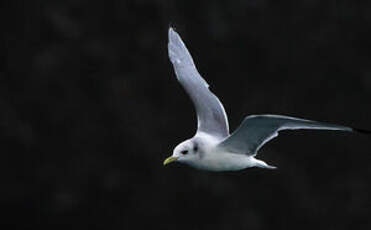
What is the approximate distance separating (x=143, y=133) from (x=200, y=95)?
1576 cm

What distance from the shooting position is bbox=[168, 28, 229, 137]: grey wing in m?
11.6

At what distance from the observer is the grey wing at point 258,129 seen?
9.59 m

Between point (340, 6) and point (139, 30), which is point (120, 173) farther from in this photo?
point (340, 6)

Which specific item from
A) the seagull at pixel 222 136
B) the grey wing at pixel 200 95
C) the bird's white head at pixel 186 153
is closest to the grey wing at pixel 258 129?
the seagull at pixel 222 136

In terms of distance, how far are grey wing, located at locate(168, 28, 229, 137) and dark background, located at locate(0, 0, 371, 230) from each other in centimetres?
1360

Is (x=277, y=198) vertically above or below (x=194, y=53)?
below

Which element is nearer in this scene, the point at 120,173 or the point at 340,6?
the point at 120,173

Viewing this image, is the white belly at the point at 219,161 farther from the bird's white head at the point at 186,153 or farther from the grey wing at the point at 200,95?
the grey wing at the point at 200,95

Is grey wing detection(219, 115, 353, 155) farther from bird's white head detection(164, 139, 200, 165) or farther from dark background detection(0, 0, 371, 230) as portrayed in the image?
dark background detection(0, 0, 371, 230)

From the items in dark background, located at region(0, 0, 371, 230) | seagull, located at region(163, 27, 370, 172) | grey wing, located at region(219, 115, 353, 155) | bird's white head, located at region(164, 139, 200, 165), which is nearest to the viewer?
grey wing, located at region(219, 115, 353, 155)

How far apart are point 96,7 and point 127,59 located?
5.76 feet

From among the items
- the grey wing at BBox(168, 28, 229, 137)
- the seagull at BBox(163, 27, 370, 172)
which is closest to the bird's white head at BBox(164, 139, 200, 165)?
the seagull at BBox(163, 27, 370, 172)

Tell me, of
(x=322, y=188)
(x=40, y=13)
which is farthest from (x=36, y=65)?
(x=322, y=188)

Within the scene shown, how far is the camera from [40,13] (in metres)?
27.5
